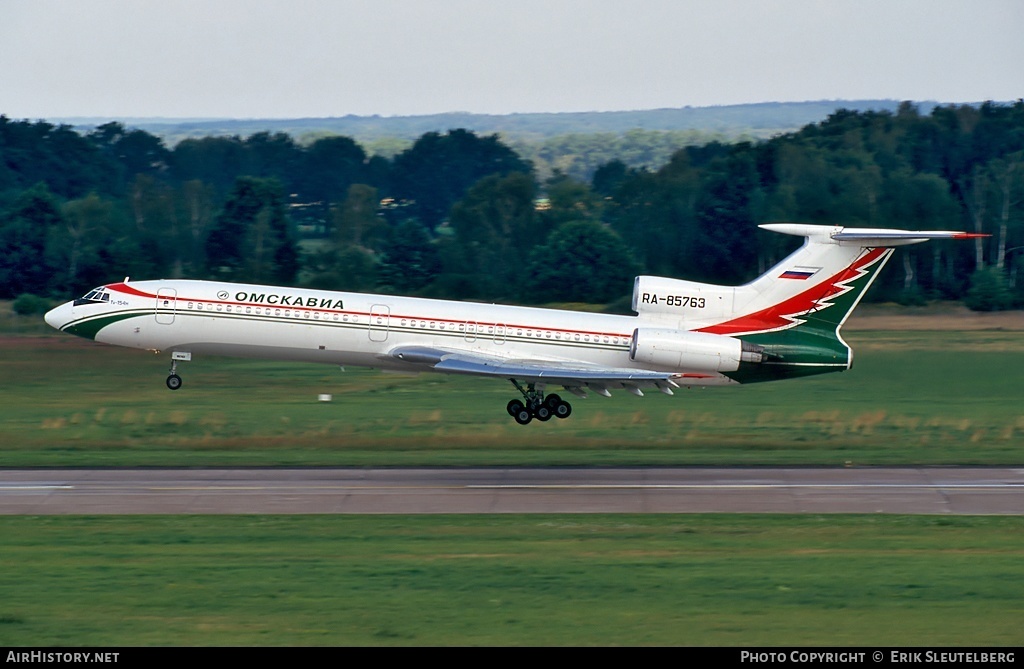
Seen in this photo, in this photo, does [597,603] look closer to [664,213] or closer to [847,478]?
[847,478]

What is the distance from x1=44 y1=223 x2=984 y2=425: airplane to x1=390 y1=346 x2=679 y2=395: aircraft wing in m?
0.07

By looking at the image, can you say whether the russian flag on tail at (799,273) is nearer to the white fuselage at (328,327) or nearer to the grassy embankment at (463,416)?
the white fuselage at (328,327)

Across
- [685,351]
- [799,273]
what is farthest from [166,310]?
[799,273]

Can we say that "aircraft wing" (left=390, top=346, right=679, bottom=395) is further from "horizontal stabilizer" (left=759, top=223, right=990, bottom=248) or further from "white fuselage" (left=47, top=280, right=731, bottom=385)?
"horizontal stabilizer" (left=759, top=223, right=990, bottom=248)

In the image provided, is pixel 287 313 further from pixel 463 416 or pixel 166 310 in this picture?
pixel 463 416

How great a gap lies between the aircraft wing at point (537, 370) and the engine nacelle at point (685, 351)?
486mm

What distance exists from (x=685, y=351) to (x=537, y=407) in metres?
4.74

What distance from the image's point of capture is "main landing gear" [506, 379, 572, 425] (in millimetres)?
38438

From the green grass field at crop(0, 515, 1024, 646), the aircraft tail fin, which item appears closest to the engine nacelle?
the aircraft tail fin

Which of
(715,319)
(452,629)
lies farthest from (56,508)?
(715,319)

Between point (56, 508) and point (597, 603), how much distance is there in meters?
13.9

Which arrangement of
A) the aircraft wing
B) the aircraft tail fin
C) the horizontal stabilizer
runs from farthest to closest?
the aircraft tail fin
the horizontal stabilizer
the aircraft wing

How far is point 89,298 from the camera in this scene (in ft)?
125

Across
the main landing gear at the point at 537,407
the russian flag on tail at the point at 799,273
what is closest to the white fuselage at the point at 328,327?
the main landing gear at the point at 537,407
